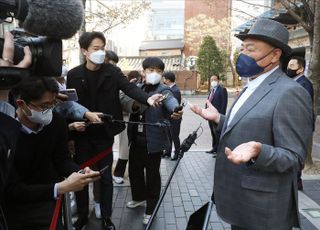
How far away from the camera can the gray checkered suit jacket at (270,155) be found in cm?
202

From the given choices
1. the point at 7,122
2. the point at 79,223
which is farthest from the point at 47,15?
the point at 79,223

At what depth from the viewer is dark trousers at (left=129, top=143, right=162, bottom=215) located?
4031 mm

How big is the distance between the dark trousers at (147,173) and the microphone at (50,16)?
2.46 m

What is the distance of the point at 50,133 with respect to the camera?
2527 mm

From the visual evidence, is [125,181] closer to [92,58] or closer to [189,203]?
[189,203]

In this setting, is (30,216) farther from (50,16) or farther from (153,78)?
(153,78)

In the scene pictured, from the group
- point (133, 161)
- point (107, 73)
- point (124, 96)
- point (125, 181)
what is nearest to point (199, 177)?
point (125, 181)

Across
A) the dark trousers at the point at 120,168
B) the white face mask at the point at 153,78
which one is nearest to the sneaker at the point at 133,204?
the dark trousers at the point at 120,168

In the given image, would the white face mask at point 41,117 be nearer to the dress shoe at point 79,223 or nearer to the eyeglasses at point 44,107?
the eyeglasses at point 44,107

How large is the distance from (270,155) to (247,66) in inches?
26.8

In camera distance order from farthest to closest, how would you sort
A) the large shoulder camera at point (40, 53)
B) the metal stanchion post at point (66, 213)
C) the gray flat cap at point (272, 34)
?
the metal stanchion post at point (66, 213), the gray flat cap at point (272, 34), the large shoulder camera at point (40, 53)

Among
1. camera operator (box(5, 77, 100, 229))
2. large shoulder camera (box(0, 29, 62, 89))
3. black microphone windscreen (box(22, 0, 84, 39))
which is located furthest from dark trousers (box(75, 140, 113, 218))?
black microphone windscreen (box(22, 0, 84, 39))

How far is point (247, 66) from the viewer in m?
2.31

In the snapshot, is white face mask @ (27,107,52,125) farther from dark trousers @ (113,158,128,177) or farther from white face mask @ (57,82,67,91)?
dark trousers @ (113,158,128,177)
